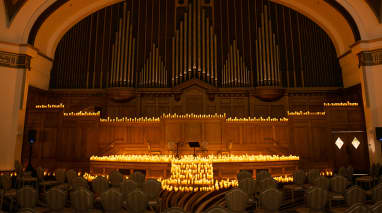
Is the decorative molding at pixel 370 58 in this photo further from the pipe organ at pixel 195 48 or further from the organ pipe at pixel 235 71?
the organ pipe at pixel 235 71

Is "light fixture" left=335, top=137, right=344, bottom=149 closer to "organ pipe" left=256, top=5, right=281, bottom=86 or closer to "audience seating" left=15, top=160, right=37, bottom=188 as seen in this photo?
"organ pipe" left=256, top=5, right=281, bottom=86

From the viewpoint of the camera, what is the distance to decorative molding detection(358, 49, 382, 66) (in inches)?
439

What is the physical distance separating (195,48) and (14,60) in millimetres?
8790

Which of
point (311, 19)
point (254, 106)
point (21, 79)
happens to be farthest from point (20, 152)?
point (311, 19)

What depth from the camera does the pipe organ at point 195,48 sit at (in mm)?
14789

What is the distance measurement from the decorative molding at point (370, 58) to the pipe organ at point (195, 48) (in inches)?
144

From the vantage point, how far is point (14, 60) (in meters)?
11.2

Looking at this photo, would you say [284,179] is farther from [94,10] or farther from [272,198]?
[94,10]

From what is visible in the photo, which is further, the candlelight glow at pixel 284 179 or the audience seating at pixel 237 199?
the candlelight glow at pixel 284 179

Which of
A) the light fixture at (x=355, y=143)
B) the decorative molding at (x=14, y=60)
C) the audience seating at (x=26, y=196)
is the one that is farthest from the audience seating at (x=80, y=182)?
the light fixture at (x=355, y=143)

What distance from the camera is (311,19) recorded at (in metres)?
15.7

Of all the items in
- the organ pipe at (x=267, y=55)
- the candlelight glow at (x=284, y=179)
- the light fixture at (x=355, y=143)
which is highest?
the organ pipe at (x=267, y=55)

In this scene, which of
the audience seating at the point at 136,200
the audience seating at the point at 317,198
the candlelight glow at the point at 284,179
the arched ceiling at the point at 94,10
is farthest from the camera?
the arched ceiling at the point at 94,10

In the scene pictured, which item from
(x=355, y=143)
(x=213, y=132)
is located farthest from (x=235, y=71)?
(x=355, y=143)
